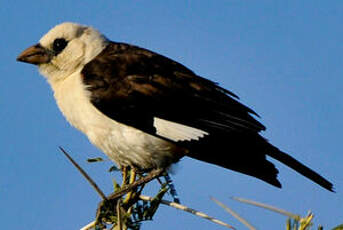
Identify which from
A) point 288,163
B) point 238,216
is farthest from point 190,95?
point 238,216

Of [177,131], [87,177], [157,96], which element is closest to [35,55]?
[157,96]

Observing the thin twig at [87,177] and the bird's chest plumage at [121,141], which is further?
the bird's chest plumage at [121,141]

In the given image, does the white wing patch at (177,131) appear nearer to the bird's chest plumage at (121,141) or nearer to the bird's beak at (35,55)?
the bird's chest plumage at (121,141)

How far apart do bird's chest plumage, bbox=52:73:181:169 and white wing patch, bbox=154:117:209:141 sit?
0.08 meters

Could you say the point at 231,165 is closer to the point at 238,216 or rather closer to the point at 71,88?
the point at 71,88

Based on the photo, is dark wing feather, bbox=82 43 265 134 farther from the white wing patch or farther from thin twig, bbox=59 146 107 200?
thin twig, bbox=59 146 107 200

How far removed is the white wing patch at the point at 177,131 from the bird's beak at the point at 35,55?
1324 millimetres

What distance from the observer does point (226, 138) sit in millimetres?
3867

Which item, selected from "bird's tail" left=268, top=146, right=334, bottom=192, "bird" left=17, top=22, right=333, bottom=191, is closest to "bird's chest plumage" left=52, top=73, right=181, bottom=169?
"bird" left=17, top=22, right=333, bottom=191

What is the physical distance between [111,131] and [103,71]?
50 centimetres

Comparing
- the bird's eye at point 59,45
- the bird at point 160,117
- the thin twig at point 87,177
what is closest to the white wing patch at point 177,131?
the bird at point 160,117

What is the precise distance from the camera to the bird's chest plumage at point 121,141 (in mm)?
3908

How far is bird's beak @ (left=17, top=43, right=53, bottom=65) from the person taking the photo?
15.4ft

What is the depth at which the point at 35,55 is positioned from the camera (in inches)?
185
